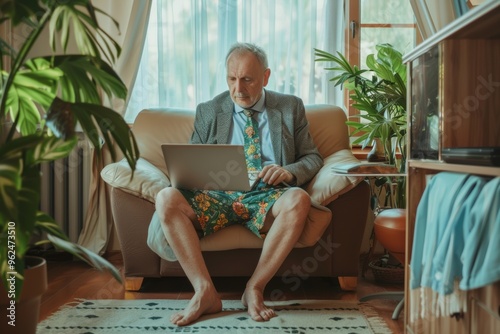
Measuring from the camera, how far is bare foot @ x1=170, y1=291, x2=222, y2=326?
2059 millimetres

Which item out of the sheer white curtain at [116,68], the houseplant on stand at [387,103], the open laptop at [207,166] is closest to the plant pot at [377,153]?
the houseplant on stand at [387,103]

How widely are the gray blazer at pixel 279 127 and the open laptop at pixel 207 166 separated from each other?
37cm

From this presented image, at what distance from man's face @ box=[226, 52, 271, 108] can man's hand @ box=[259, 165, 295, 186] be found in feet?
1.25

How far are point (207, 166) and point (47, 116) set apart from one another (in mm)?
1116

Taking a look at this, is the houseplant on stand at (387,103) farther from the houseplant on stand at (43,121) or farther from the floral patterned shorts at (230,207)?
the houseplant on stand at (43,121)

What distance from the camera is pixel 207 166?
2287 millimetres

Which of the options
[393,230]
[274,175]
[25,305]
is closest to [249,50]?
[274,175]

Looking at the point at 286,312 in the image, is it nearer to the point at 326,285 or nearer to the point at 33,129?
the point at 326,285

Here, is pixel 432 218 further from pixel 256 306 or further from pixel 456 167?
pixel 256 306

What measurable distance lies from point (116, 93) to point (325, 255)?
1.39m

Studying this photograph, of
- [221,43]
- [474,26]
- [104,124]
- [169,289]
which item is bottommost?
[169,289]

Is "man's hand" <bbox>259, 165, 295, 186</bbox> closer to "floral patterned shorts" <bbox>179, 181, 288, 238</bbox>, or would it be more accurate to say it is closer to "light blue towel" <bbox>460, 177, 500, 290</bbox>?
"floral patterned shorts" <bbox>179, 181, 288, 238</bbox>

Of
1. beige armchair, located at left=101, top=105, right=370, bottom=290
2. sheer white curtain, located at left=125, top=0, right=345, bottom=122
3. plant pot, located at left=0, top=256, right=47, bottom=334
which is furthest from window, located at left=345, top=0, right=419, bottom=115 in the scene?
plant pot, located at left=0, top=256, right=47, bottom=334

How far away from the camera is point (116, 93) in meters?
1.38
